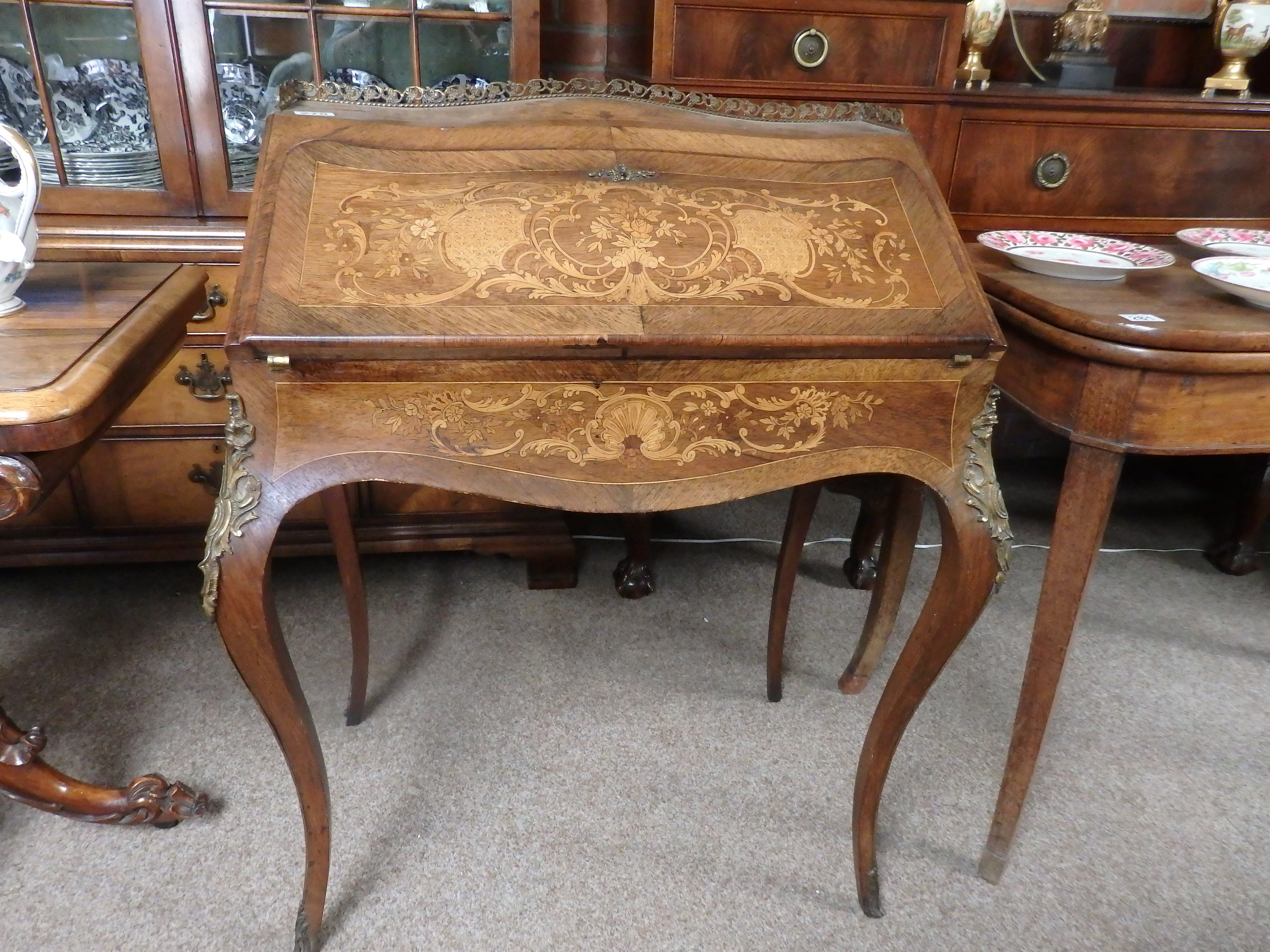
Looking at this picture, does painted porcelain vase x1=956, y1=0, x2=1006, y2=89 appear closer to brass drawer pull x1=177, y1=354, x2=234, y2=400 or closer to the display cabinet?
the display cabinet

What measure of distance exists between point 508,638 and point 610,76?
1176 mm

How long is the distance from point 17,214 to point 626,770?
1160 millimetres

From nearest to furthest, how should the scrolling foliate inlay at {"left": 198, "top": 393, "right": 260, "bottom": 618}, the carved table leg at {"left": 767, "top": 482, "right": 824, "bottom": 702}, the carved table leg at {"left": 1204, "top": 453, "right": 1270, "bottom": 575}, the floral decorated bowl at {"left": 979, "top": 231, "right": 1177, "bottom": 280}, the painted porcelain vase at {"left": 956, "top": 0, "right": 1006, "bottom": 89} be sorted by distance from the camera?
the scrolling foliate inlay at {"left": 198, "top": 393, "right": 260, "bottom": 618} → the floral decorated bowl at {"left": 979, "top": 231, "right": 1177, "bottom": 280} → the carved table leg at {"left": 767, "top": 482, "right": 824, "bottom": 702} → the painted porcelain vase at {"left": 956, "top": 0, "right": 1006, "bottom": 89} → the carved table leg at {"left": 1204, "top": 453, "right": 1270, "bottom": 575}

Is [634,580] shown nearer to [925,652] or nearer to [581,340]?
[925,652]

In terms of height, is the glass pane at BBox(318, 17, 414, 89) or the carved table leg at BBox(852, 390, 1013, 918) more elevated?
the glass pane at BBox(318, 17, 414, 89)

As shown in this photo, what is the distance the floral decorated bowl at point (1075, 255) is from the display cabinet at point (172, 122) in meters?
0.90

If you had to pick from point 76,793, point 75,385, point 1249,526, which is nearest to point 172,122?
point 75,385

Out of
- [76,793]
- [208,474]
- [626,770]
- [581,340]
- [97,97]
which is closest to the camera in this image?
[581,340]

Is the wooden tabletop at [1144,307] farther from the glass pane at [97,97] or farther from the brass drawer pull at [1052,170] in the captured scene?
the glass pane at [97,97]

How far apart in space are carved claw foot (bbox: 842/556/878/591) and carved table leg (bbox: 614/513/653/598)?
1.48 ft

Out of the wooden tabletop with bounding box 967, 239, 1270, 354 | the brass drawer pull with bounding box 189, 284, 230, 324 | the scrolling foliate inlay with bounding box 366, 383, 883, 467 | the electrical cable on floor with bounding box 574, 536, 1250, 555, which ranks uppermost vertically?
the wooden tabletop with bounding box 967, 239, 1270, 354

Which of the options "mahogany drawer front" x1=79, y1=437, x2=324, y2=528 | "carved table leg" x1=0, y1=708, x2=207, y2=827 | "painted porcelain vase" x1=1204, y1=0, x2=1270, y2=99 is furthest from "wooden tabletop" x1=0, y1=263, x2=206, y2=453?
"painted porcelain vase" x1=1204, y1=0, x2=1270, y2=99

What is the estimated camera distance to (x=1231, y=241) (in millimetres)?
1355

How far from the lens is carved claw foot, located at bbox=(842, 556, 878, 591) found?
1.99 metres
